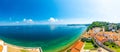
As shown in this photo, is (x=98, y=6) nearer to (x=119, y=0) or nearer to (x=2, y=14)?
(x=119, y=0)

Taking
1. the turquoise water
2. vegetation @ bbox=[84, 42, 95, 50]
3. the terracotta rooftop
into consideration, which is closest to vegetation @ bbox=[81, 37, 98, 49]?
vegetation @ bbox=[84, 42, 95, 50]

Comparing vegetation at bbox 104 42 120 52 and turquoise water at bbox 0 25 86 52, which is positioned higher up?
turquoise water at bbox 0 25 86 52

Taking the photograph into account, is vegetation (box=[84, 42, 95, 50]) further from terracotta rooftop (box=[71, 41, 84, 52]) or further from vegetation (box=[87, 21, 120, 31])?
vegetation (box=[87, 21, 120, 31])

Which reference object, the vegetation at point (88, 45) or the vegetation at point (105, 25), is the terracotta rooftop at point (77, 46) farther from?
the vegetation at point (105, 25)

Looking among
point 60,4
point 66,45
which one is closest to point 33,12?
point 60,4

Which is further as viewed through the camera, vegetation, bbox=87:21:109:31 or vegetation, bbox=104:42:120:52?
vegetation, bbox=87:21:109:31

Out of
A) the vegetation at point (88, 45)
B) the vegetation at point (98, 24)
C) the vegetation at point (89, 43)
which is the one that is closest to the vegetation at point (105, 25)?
the vegetation at point (98, 24)

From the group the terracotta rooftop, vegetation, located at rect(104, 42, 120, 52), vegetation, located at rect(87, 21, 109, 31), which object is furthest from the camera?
vegetation, located at rect(87, 21, 109, 31)

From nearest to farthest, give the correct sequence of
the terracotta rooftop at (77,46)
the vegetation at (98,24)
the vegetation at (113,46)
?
the terracotta rooftop at (77,46), the vegetation at (113,46), the vegetation at (98,24)

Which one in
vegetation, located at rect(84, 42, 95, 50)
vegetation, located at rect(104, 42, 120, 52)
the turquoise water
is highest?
the turquoise water
